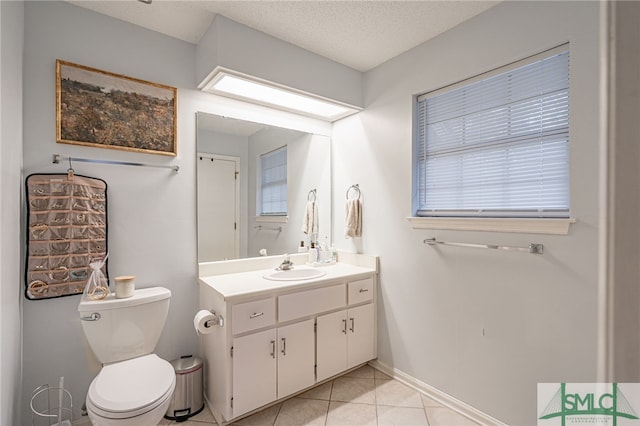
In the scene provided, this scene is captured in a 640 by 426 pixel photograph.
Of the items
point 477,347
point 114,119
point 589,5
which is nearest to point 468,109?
point 589,5

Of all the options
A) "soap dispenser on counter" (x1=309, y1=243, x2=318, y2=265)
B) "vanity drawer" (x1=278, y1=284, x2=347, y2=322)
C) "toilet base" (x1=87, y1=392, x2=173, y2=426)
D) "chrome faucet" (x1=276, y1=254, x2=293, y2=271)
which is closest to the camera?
"toilet base" (x1=87, y1=392, x2=173, y2=426)

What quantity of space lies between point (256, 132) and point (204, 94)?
476 mm

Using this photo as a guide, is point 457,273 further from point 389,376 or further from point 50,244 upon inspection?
point 50,244

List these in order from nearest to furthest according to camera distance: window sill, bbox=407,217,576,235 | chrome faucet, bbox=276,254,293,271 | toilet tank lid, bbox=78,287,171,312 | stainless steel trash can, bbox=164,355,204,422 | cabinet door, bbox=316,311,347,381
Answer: window sill, bbox=407,217,576,235 < toilet tank lid, bbox=78,287,171,312 < stainless steel trash can, bbox=164,355,204,422 < cabinet door, bbox=316,311,347,381 < chrome faucet, bbox=276,254,293,271

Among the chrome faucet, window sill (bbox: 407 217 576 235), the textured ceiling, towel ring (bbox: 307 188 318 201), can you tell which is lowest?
Result: the chrome faucet

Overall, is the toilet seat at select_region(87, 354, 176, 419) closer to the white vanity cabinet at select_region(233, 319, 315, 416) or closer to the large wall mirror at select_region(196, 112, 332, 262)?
the white vanity cabinet at select_region(233, 319, 315, 416)

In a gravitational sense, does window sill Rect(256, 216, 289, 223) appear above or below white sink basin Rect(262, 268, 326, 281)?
above

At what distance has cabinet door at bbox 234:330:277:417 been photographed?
6.29 feet

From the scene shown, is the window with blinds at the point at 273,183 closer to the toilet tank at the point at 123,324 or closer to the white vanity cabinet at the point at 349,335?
Result: the white vanity cabinet at the point at 349,335

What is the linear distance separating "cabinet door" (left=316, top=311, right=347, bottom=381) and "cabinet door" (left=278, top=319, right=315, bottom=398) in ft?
0.23

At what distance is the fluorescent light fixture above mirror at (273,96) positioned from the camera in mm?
2193

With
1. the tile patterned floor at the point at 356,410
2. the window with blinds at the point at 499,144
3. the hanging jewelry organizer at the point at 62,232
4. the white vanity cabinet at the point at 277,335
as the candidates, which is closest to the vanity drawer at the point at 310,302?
the white vanity cabinet at the point at 277,335

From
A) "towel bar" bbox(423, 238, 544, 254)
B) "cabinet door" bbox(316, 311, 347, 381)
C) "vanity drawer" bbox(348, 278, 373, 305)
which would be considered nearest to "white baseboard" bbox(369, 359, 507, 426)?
"cabinet door" bbox(316, 311, 347, 381)

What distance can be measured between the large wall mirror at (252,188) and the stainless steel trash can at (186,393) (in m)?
0.73
